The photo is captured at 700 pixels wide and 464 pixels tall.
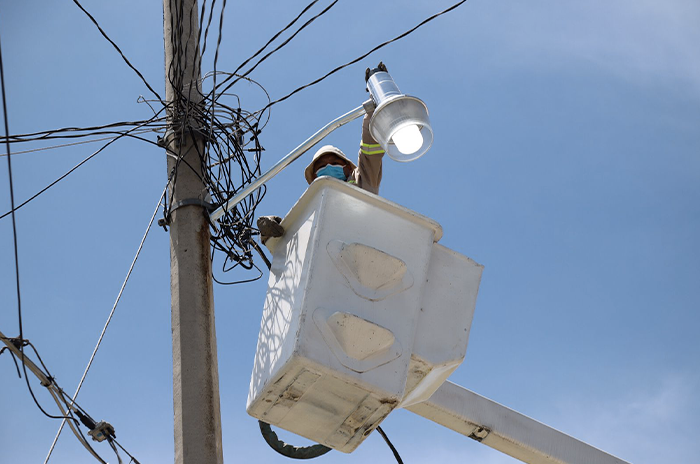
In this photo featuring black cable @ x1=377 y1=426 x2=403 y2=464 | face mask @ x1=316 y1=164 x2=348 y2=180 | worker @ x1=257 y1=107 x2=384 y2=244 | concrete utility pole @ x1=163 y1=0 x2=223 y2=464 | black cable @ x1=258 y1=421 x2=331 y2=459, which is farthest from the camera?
face mask @ x1=316 y1=164 x2=348 y2=180

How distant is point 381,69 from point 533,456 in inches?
91.5

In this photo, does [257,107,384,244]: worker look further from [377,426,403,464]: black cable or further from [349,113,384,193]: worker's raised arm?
[377,426,403,464]: black cable

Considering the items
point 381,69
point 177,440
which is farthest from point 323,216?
point 177,440

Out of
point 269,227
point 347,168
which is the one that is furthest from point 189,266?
point 347,168

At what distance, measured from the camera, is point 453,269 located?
4.04 m

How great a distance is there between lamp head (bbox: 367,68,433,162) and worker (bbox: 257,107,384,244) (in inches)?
13.9

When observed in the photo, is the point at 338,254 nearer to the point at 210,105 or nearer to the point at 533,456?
the point at 210,105

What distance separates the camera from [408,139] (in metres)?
3.91

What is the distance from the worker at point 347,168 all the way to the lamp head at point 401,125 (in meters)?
0.35

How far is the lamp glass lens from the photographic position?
3900 mm

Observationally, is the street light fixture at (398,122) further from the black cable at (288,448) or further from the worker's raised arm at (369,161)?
the black cable at (288,448)

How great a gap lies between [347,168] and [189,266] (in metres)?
1.24

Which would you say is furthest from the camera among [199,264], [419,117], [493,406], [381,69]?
[493,406]

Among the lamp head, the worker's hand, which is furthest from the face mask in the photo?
the lamp head
